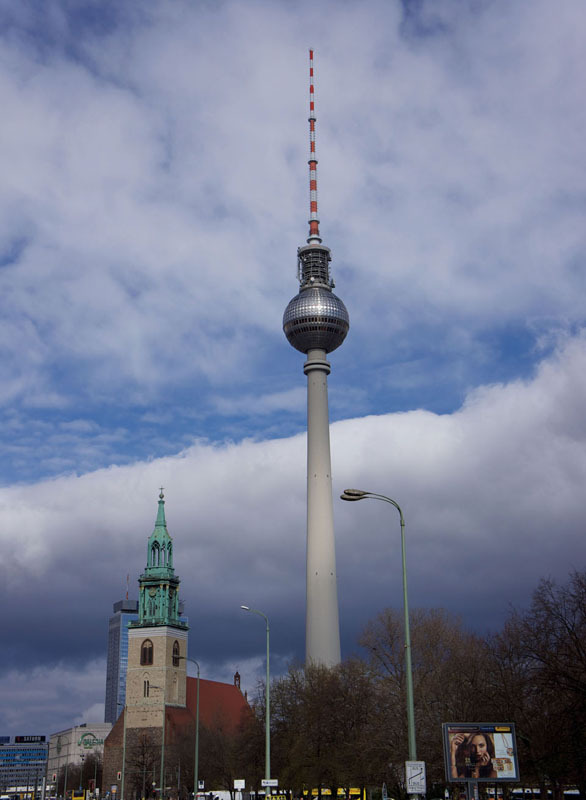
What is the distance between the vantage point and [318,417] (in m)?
124

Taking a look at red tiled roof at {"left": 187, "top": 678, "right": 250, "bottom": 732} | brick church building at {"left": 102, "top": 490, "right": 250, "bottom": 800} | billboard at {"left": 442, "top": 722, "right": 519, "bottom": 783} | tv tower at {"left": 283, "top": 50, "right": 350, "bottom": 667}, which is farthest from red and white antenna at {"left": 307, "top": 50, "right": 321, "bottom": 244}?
billboard at {"left": 442, "top": 722, "right": 519, "bottom": 783}

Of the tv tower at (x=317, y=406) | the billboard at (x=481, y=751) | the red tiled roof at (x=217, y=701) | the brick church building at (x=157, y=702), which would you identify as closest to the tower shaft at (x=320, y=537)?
the tv tower at (x=317, y=406)

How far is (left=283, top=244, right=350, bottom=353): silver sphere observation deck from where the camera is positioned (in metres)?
129

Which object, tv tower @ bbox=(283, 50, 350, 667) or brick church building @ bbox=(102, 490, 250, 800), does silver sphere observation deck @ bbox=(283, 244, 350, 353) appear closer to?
tv tower @ bbox=(283, 50, 350, 667)

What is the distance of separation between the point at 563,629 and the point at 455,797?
2026cm

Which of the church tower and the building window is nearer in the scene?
the church tower

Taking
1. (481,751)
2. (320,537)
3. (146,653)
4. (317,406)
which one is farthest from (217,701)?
(481,751)

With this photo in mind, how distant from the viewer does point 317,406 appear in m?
125

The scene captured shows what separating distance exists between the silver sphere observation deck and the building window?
4637 cm

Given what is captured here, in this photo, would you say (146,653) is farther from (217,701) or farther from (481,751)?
(481,751)

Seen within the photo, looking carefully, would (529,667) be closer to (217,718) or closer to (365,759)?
(365,759)

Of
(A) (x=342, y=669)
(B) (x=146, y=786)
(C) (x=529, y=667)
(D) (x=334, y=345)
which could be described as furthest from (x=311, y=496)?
(C) (x=529, y=667)

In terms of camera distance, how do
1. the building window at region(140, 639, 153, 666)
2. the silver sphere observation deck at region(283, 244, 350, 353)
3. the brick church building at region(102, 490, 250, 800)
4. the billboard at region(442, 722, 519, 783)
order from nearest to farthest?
the billboard at region(442, 722, 519, 783), the brick church building at region(102, 490, 250, 800), the building window at region(140, 639, 153, 666), the silver sphere observation deck at region(283, 244, 350, 353)

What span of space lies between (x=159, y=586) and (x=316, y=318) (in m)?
43.8
